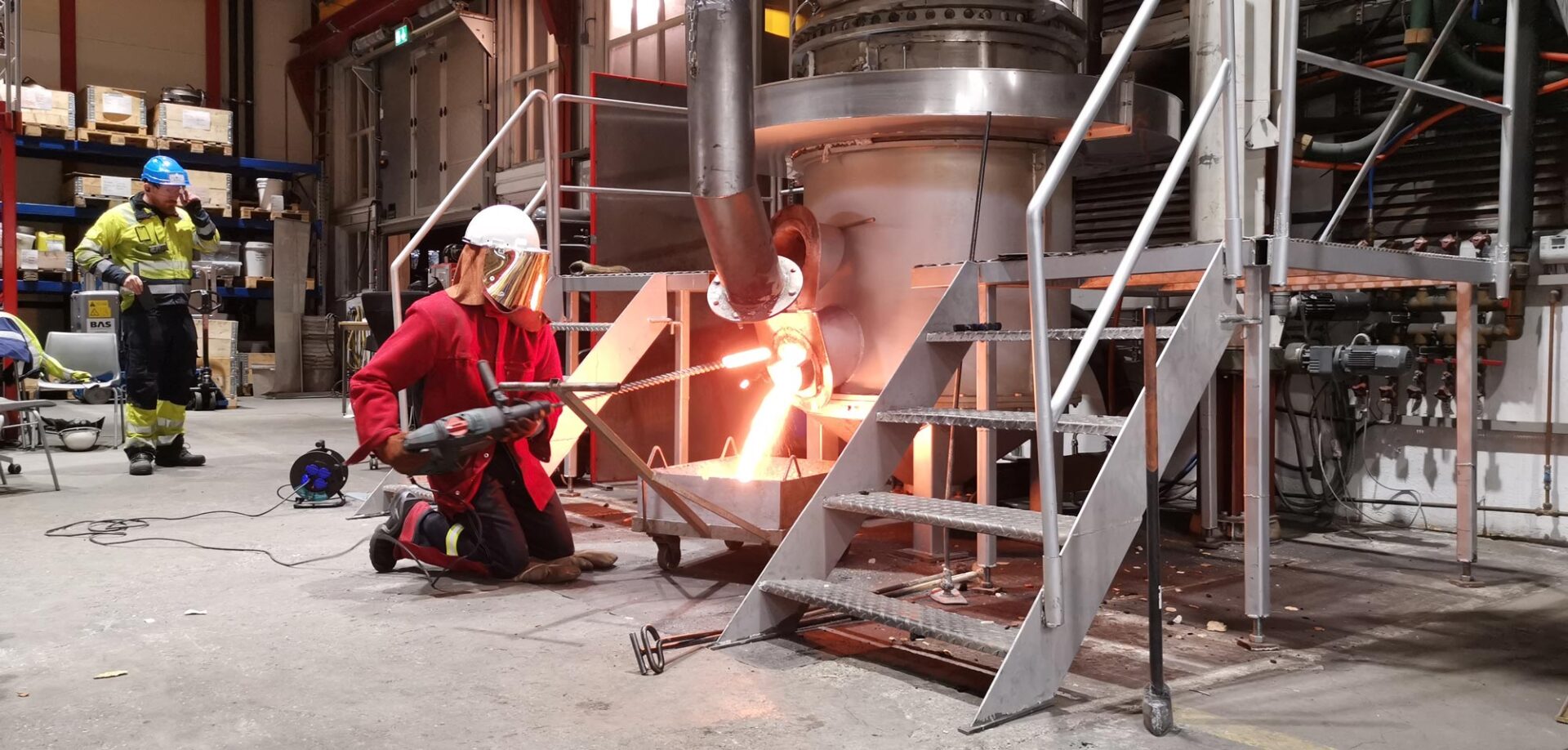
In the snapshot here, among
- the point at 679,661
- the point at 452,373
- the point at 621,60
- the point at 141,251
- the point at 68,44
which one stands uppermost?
the point at 68,44

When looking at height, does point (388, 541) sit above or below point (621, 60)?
below

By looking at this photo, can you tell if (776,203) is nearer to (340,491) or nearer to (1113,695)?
(340,491)

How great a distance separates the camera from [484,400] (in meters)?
4.41

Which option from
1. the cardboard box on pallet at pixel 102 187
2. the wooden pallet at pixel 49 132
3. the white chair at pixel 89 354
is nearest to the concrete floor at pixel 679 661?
the white chair at pixel 89 354

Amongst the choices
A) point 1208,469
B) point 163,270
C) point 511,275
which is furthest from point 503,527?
point 163,270

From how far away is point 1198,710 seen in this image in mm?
2971

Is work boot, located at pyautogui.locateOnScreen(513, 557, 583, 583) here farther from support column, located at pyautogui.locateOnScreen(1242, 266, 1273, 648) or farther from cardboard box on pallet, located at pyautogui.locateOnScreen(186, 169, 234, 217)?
cardboard box on pallet, located at pyautogui.locateOnScreen(186, 169, 234, 217)

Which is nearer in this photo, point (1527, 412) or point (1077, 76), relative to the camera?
point (1077, 76)

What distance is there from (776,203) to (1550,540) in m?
4.20

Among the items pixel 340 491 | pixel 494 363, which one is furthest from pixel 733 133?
pixel 340 491

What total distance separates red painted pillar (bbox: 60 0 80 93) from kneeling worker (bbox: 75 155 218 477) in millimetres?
10047

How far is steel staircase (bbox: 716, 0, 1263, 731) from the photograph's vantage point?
2.87 m

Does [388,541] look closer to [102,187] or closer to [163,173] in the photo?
[163,173]

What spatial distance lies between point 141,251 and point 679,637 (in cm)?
575
